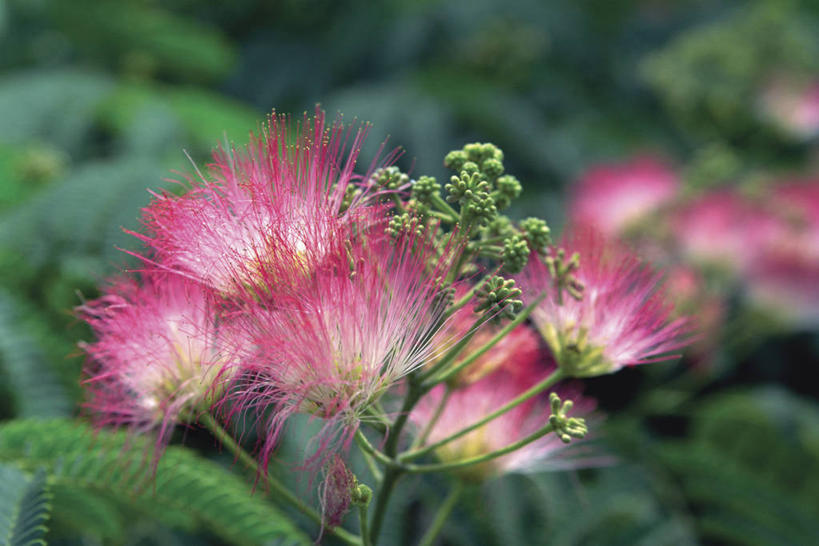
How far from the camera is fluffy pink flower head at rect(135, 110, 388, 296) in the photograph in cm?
89

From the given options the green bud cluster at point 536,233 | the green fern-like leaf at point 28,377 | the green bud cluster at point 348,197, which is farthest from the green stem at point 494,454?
the green fern-like leaf at point 28,377

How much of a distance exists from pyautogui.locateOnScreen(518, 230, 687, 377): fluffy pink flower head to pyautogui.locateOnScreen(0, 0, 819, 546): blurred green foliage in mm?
340

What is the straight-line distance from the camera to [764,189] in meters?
2.79

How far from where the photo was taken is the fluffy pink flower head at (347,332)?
0.87 metres

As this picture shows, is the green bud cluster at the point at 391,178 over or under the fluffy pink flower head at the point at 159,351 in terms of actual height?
over

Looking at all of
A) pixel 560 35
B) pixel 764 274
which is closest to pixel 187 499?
pixel 764 274

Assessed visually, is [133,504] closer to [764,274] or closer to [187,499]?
[187,499]

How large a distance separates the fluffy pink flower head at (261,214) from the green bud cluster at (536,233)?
0.23m

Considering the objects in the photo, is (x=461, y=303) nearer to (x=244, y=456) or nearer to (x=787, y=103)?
(x=244, y=456)

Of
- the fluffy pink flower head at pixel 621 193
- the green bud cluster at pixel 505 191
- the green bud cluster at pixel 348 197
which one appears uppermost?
the fluffy pink flower head at pixel 621 193

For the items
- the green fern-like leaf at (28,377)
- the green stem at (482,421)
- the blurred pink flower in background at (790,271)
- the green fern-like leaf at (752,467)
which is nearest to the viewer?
the green stem at (482,421)

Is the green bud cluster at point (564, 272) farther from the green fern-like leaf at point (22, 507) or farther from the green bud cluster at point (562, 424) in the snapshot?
the green fern-like leaf at point (22, 507)

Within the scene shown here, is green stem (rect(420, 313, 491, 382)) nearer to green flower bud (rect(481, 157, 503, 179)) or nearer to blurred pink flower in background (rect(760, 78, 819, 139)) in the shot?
green flower bud (rect(481, 157, 503, 179))

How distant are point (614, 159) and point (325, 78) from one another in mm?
1519
